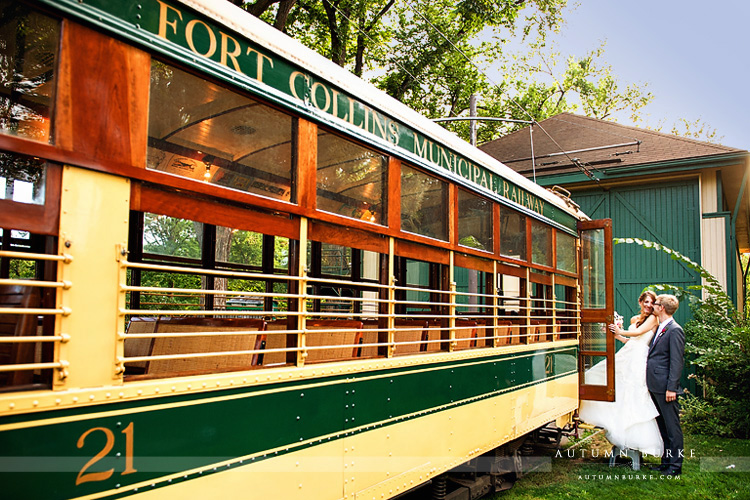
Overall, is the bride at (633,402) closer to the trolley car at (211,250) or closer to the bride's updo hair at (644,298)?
the bride's updo hair at (644,298)

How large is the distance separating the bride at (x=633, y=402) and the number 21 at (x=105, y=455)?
5478 millimetres

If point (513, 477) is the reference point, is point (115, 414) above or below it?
above

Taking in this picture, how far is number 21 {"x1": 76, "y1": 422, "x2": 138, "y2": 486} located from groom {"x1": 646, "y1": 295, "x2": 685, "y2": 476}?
18.0ft

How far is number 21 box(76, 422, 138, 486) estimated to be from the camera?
5.82ft

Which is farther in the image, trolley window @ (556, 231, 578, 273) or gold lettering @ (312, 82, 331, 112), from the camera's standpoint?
trolley window @ (556, 231, 578, 273)

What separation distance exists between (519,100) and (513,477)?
20.4 meters

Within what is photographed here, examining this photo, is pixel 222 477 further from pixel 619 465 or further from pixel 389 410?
pixel 619 465

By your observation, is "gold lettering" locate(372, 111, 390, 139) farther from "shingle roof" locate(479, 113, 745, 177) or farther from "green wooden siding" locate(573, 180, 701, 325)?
"green wooden siding" locate(573, 180, 701, 325)

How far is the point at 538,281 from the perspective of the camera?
5.61 meters

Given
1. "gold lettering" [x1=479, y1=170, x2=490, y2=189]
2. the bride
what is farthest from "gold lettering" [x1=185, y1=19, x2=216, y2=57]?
the bride

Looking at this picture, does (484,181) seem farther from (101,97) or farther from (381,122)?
(101,97)

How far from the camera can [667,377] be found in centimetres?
587

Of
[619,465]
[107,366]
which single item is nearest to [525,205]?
[619,465]

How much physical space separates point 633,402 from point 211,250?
15.3 feet
